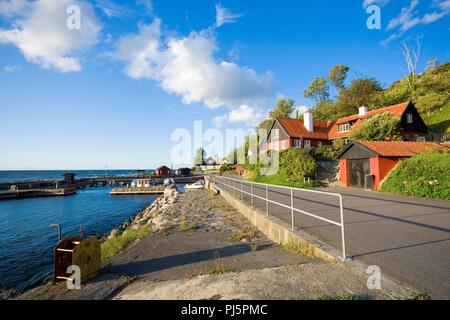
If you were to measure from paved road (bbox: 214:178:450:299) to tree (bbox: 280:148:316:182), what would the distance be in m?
13.1

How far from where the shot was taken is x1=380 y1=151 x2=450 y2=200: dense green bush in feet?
40.5

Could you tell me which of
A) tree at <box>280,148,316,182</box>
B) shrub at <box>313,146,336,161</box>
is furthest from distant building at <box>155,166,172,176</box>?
shrub at <box>313,146,336,161</box>

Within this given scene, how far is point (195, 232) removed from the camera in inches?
376

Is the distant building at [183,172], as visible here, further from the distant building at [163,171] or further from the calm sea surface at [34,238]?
the calm sea surface at [34,238]

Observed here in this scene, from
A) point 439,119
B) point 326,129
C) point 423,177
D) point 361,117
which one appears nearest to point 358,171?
point 423,177

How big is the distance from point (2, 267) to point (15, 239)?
6818 millimetres

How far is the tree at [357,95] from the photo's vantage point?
4641cm

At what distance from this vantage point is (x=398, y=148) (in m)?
18.2

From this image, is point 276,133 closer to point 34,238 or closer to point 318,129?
point 318,129

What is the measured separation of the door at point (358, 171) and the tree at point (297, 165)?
3708 millimetres

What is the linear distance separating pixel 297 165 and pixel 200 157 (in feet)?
342

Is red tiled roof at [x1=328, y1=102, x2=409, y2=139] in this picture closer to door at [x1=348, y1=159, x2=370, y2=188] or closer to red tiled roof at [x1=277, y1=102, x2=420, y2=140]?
red tiled roof at [x1=277, y1=102, x2=420, y2=140]
